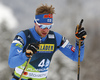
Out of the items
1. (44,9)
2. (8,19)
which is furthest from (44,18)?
(8,19)

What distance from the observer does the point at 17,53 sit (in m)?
4.29

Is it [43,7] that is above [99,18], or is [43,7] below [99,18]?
above

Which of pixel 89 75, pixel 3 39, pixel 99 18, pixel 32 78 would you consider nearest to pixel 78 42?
pixel 32 78

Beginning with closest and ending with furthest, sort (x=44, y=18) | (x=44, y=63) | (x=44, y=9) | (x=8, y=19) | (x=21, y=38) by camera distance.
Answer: (x=21, y=38), (x=44, y=18), (x=44, y=9), (x=44, y=63), (x=8, y=19)

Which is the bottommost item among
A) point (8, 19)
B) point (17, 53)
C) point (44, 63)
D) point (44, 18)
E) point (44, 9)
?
point (8, 19)

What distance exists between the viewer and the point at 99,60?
2322cm

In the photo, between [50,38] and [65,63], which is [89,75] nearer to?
[65,63]

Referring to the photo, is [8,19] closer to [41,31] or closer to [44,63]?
[44,63]

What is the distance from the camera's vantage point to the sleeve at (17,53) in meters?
4.16

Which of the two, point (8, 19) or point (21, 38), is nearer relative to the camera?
point (21, 38)

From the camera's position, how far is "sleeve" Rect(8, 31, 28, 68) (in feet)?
13.6

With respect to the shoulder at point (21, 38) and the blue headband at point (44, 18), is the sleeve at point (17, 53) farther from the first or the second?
the blue headband at point (44, 18)

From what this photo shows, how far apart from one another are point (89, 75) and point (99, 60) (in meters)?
2.26

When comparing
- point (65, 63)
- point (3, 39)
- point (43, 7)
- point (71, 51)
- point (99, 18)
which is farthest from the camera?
point (99, 18)
